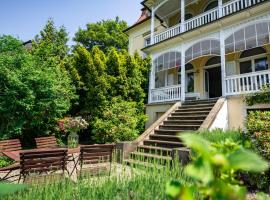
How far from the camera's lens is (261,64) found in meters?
13.7

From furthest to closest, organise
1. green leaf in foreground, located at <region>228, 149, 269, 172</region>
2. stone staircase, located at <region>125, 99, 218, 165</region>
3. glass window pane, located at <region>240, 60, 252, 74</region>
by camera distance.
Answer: glass window pane, located at <region>240, 60, 252, 74</region> → stone staircase, located at <region>125, 99, 218, 165</region> → green leaf in foreground, located at <region>228, 149, 269, 172</region>

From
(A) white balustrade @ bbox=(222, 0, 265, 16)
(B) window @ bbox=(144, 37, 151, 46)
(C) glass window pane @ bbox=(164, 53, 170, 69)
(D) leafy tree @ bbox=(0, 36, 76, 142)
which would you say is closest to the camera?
(D) leafy tree @ bbox=(0, 36, 76, 142)

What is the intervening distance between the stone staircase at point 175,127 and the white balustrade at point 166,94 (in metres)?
1.12

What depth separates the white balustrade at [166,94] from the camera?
47.2 feet

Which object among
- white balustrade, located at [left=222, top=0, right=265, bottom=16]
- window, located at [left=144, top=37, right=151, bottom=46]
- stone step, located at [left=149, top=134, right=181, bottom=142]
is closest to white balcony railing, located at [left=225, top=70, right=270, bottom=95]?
Result: white balustrade, located at [left=222, top=0, right=265, bottom=16]

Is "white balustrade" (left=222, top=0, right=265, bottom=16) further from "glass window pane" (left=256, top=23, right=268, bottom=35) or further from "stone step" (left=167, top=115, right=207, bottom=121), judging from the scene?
"stone step" (left=167, top=115, right=207, bottom=121)

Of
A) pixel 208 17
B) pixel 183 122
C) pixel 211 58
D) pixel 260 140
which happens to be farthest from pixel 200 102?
pixel 260 140

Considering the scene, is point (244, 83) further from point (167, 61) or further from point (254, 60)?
point (167, 61)

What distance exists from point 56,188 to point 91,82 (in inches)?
436

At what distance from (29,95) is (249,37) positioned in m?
11.2

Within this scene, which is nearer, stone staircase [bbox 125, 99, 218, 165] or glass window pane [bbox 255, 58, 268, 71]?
stone staircase [bbox 125, 99, 218, 165]

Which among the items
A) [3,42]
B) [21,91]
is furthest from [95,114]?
[3,42]

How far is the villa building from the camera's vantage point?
11250 millimetres

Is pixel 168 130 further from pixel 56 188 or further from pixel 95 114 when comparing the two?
pixel 56 188
